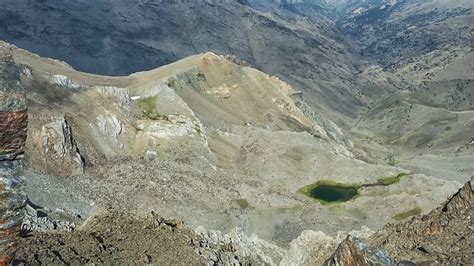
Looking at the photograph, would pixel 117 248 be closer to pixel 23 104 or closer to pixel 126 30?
pixel 23 104

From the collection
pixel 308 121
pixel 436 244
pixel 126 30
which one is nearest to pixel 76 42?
pixel 126 30

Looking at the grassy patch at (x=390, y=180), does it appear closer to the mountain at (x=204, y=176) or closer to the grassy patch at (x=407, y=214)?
the mountain at (x=204, y=176)

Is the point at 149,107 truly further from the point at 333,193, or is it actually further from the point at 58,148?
the point at 333,193

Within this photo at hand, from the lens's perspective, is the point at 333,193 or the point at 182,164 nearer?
the point at 182,164

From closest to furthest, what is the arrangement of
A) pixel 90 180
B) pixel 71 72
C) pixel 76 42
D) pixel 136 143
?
1. pixel 90 180
2. pixel 136 143
3. pixel 71 72
4. pixel 76 42

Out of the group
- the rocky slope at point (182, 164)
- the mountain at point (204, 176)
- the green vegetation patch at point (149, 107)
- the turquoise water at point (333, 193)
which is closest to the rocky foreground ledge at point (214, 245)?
the mountain at point (204, 176)

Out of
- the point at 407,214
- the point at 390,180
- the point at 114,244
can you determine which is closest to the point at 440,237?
the point at 114,244
